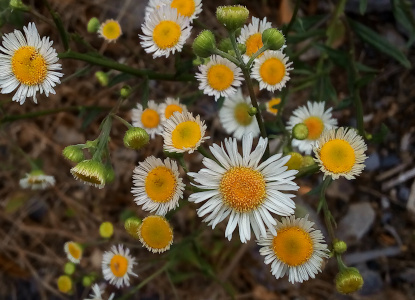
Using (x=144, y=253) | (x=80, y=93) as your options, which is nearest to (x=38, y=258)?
(x=144, y=253)

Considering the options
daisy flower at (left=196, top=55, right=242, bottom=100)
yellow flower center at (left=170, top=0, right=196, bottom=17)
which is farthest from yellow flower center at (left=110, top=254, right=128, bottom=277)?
yellow flower center at (left=170, top=0, right=196, bottom=17)

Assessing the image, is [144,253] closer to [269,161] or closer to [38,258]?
[38,258]

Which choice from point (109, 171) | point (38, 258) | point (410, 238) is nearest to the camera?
point (109, 171)

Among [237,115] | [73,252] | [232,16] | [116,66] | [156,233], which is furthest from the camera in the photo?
[237,115]

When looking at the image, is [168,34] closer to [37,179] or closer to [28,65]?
[28,65]

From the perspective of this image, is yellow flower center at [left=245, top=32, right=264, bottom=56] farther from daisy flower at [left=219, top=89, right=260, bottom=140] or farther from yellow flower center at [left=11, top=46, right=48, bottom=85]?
yellow flower center at [left=11, top=46, right=48, bottom=85]

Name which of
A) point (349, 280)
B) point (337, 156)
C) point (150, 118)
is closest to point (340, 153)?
point (337, 156)

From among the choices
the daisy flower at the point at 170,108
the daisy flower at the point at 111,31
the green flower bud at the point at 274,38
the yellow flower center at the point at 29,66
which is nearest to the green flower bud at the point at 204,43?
the green flower bud at the point at 274,38
